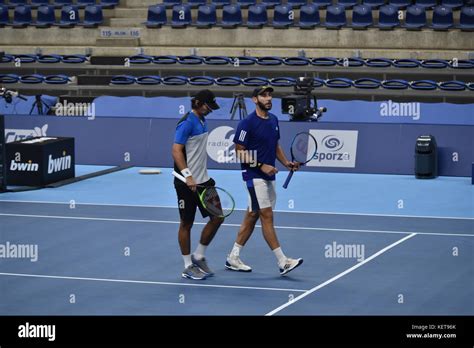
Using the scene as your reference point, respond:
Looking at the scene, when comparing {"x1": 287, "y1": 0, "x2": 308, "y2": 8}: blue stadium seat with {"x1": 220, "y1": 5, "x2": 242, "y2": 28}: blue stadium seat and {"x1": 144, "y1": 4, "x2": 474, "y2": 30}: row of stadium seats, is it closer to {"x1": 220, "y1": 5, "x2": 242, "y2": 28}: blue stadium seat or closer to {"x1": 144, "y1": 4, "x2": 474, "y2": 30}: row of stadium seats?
{"x1": 144, "y1": 4, "x2": 474, "y2": 30}: row of stadium seats

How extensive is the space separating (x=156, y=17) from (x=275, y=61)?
5.20 metres

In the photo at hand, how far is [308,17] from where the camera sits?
105 ft

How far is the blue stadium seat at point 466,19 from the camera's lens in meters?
30.6

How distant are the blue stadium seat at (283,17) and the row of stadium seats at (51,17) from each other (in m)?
5.97

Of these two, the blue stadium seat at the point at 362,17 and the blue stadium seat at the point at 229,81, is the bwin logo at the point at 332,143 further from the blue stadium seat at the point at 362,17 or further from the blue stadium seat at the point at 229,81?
the blue stadium seat at the point at 362,17

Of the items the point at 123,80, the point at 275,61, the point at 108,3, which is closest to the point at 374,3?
the point at 275,61

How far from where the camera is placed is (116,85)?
30125 millimetres

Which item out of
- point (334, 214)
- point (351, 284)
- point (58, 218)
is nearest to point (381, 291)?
point (351, 284)

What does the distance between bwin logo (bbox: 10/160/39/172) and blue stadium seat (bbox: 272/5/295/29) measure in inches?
523

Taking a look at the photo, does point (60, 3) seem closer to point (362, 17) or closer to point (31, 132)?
point (362, 17)

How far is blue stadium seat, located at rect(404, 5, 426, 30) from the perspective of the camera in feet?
102

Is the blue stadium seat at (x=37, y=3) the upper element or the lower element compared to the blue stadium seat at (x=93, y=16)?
upper

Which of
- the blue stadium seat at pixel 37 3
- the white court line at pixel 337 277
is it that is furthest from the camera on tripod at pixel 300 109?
the blue stadium seat at pixel 37 3

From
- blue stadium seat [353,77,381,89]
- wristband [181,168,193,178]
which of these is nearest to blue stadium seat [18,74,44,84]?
blue stadium seat [353,77,381,89]
